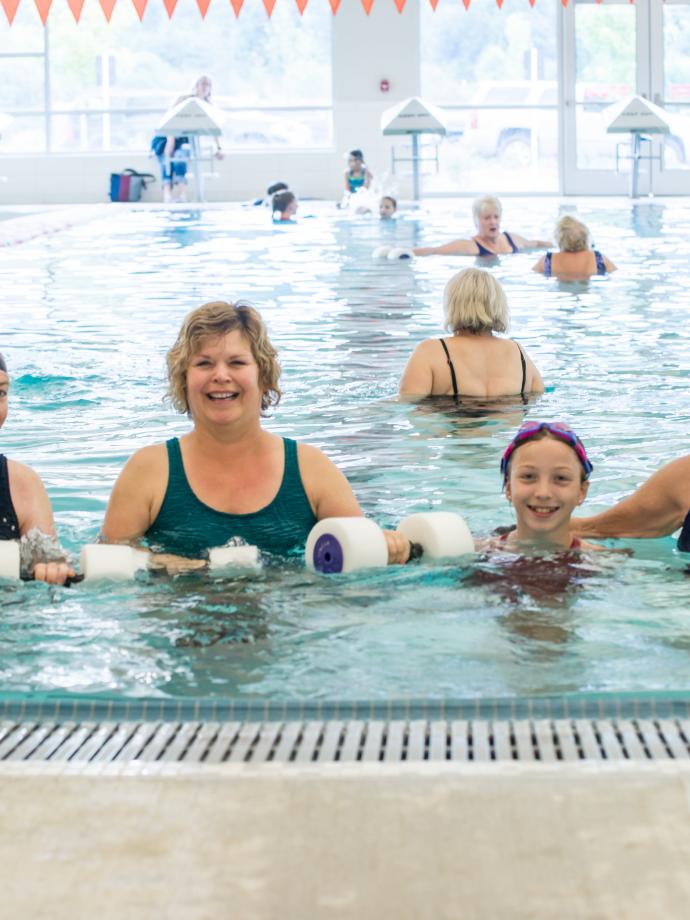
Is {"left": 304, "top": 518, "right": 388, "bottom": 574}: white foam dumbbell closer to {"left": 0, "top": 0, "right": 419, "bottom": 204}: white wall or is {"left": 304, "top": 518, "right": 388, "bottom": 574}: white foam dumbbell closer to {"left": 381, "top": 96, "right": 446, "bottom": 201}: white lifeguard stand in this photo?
{"left": 381, "top": 96, "right": 446, "bottom": 201}: white lifeguard stand

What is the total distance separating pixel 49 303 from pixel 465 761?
28.7 ft

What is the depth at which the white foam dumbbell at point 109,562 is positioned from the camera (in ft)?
12.0

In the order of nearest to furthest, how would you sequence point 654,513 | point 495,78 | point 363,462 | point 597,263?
point 654,513, point 363,462, point 597,263, point 495,78

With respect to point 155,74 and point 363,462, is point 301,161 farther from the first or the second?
point 363,462

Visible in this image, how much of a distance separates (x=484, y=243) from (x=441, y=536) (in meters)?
9.64

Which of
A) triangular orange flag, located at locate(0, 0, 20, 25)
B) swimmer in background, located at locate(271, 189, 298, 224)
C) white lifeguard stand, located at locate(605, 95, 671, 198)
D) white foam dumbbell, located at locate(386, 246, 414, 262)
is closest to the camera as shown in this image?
white foam dumbbell, located at locate(386, 246, 414, 262)

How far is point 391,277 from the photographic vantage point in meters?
12.1

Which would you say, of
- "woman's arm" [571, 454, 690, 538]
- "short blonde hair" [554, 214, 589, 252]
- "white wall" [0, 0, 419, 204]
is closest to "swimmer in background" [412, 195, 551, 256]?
"short blonde hair" [554, 214, 589, 252]

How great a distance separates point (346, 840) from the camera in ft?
7.06

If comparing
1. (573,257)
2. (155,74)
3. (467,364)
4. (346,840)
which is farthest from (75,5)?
(346,840)

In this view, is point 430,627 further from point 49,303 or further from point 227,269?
point 227,269

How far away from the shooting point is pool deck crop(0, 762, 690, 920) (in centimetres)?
199

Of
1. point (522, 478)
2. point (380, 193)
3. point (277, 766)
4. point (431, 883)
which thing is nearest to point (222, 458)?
point (522, 478)

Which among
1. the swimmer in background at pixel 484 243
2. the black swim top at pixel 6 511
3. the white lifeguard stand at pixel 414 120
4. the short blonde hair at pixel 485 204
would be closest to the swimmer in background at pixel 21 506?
the black swim top at pixel 6 511
